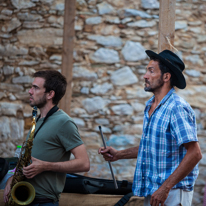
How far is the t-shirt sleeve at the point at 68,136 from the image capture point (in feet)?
6.45

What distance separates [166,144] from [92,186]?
1073 mm

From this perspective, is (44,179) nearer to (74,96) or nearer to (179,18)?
(74,96)

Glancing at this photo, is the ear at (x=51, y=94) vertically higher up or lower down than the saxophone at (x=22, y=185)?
higher up

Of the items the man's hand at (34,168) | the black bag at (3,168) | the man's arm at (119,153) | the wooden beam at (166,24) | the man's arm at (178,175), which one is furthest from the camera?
the black bag at (3,168)

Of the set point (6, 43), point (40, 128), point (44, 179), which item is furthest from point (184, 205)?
point (6, 43)

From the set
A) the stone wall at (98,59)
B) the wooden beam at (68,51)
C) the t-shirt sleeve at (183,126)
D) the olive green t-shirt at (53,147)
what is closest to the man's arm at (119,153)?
the olive green t-shirt at (53,147)

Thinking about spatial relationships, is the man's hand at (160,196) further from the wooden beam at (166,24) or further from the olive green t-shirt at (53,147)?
the wooden beam at (166,24)

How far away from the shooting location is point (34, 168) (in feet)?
6.22

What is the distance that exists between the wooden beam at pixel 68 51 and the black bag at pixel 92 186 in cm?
115

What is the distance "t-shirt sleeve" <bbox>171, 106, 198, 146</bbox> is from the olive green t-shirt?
610mm

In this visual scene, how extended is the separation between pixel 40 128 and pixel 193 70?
10.2ft

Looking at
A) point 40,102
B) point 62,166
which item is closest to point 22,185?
point 62,166

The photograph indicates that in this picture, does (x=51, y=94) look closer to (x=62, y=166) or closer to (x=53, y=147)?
(x=53, y=147)

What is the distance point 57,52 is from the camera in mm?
4551
